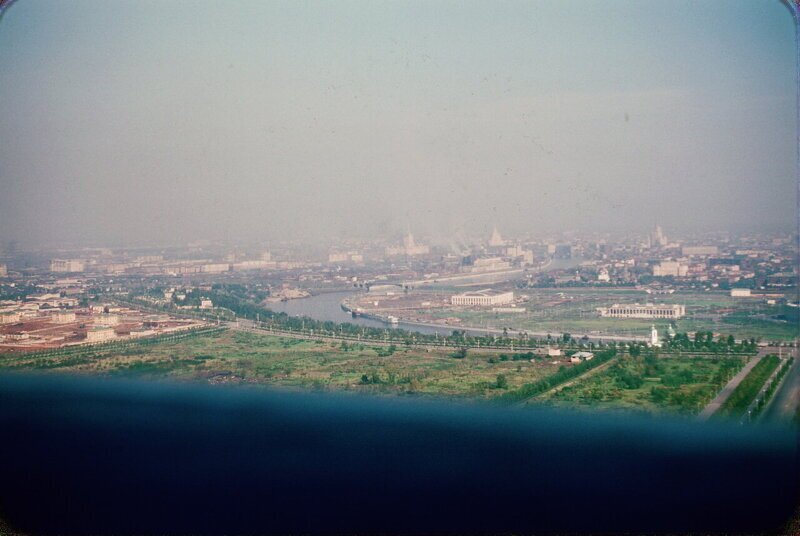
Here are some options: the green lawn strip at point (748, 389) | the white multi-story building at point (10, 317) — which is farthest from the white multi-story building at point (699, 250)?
the white multi-story building at point (10, 317)

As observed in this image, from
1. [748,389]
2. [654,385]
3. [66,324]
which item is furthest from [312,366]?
[748,389]

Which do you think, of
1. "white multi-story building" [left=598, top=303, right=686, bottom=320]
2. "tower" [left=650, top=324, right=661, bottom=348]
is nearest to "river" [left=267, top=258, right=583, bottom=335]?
"white multi-story building" [left=598, top=303, right=686, bottom=320]

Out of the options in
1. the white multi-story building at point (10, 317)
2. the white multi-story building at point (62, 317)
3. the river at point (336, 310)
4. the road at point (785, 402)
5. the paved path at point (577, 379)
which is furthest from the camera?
the river at point (336, 310)

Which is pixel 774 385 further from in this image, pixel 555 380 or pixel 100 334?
pixel 100 334

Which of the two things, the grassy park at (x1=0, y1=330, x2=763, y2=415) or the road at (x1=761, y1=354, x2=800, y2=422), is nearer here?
the road at (x1=761, y1=354, x2=800, y2=422)

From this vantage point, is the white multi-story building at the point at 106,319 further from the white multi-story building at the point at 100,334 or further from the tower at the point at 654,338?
the tower at the point at 654,338

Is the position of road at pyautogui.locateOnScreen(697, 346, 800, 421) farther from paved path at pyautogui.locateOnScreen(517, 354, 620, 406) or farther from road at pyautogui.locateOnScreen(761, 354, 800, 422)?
paved path at pyautogui.locateOnScreen(517, 354, 620, 406)

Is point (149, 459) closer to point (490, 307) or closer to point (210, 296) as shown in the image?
point (210, 296)
